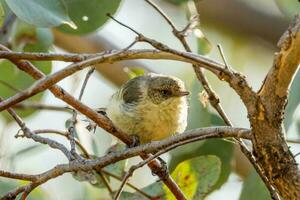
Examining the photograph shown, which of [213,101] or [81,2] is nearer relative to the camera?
[213,101]

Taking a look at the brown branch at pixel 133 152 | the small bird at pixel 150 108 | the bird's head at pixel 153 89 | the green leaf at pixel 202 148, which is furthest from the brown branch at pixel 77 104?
the bird's head at pixel 153 89

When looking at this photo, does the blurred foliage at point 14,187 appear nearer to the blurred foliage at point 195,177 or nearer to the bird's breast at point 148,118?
the blurred foliage at point 195,177

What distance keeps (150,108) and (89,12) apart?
668mm

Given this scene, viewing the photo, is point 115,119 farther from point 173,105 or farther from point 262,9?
point 262,9

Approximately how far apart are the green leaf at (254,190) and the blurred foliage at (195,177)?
0.13 meters

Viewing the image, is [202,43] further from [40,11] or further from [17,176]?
[17,176]

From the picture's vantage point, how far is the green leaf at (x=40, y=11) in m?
2.00

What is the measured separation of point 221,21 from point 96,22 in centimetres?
249

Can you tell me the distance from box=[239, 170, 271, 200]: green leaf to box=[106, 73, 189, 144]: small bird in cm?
49

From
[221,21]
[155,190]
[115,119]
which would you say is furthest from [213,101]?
[221,21]

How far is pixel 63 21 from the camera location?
2.08 m

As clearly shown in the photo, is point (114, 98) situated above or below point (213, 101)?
above

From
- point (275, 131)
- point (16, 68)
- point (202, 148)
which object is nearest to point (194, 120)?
point (202, 148)

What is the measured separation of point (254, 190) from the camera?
2369 mm
